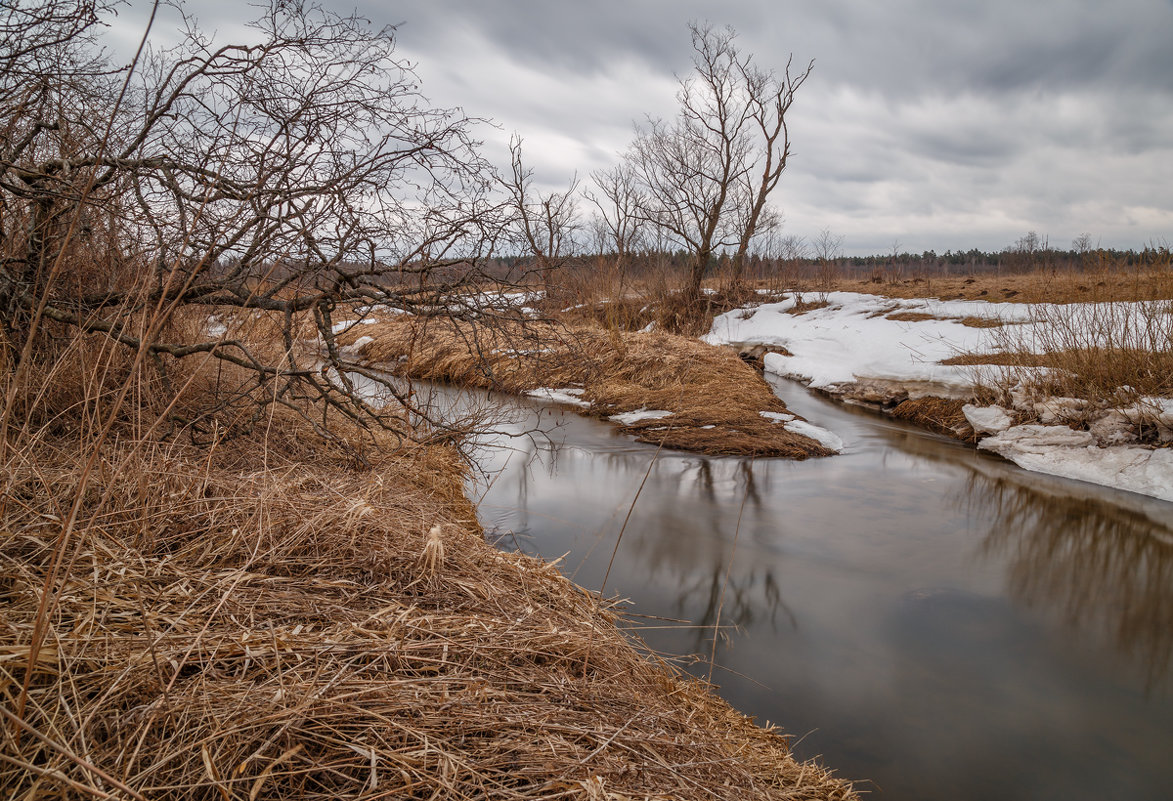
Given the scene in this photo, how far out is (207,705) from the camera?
1.56m

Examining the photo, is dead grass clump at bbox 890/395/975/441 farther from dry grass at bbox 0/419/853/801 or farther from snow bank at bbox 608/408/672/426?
dry grass at bbox 0/419/853/801

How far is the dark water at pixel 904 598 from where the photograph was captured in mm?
3236

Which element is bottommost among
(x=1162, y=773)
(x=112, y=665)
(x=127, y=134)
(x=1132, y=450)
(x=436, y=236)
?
(x=1162, y=773)

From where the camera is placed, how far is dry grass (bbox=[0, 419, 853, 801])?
1.49 meters

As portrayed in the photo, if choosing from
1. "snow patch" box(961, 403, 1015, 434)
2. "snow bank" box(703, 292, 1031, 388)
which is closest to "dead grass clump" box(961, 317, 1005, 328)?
"snow bank" box(703, 292, 1031, 388)

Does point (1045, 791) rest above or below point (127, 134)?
below

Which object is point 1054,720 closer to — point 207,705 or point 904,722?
point 904,722

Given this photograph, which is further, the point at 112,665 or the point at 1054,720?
the point at 1054,720

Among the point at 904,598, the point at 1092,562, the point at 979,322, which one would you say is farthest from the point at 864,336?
the point at 904,598

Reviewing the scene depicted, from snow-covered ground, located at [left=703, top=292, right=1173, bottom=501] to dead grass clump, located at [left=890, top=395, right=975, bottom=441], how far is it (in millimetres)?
171

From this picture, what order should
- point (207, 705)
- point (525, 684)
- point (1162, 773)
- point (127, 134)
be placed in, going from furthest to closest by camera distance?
1. point (127, 134)
2. point (1162, 773)
3. point (525, 684)
4. point (207, 705)

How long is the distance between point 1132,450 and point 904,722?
613cm

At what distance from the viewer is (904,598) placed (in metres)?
4.72

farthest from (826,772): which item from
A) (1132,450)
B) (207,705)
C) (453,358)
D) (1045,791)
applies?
(453,358)
